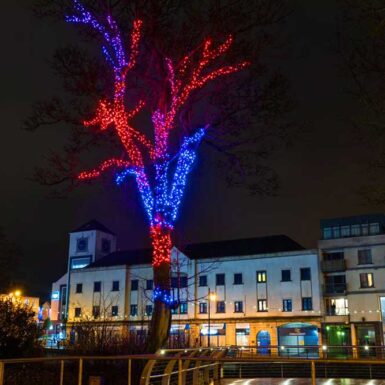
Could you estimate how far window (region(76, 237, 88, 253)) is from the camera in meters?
90.8

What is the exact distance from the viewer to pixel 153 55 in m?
17.1

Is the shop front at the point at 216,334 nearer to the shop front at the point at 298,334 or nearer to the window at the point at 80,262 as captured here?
the shop front at the point at 298,334

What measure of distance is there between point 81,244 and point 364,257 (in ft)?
166

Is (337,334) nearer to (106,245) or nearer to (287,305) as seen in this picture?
(287,305)

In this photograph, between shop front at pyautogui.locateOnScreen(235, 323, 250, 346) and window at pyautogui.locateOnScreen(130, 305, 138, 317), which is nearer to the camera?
shop front at pyautogui.locateOnScreen(235, 323, 250, 346)

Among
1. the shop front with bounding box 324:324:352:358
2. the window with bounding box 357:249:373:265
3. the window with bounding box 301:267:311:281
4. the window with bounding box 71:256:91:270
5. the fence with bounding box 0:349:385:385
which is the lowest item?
the fence with bounding box 0:349:385:385

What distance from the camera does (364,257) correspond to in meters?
56.3

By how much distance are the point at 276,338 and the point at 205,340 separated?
8.87m

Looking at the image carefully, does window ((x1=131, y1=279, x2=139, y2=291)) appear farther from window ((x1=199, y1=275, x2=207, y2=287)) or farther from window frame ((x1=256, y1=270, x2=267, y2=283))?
window frame ((x1=256, y1=270, x2=267, y2=283))

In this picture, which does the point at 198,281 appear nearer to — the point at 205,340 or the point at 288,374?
the point at 205,340

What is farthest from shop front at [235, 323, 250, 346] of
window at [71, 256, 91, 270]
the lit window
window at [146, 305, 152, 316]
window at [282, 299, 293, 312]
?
window at [71, 256, 91, 270]

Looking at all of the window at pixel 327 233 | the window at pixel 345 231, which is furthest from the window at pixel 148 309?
the window at pixel 345 231

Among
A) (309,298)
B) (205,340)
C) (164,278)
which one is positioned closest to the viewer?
(164,278)

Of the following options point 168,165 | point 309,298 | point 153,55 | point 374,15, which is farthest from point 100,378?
point 309,298
